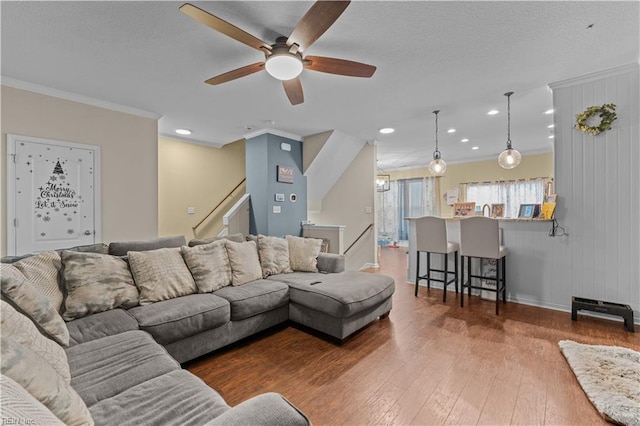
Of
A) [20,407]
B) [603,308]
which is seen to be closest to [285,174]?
[603,308]

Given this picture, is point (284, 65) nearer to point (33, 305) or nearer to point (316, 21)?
point (316, 21)

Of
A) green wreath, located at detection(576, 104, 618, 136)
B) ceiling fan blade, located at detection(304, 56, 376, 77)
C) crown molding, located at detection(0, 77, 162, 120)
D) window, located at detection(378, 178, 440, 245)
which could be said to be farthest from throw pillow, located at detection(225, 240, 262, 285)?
window, located at detection(378, 178, 440, 245)

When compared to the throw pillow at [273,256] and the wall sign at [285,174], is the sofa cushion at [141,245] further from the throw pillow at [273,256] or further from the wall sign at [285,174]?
the wall sign at [285,174]

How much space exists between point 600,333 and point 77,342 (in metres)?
4.15

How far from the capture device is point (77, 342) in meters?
1.66

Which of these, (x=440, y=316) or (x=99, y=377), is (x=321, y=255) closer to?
(x=440, y=316)

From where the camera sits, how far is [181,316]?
205 cm

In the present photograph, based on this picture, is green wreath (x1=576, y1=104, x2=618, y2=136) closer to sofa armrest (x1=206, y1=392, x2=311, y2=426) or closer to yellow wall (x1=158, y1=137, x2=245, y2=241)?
sofa armrest (x1=206, y1=392, x2=311, y2=426)

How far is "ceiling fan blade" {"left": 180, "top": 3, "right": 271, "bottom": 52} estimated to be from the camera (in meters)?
1.59

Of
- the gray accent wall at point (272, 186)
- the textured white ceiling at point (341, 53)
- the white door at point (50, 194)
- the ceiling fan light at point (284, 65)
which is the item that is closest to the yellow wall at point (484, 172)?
the textured white ceiling at point (341, 53)

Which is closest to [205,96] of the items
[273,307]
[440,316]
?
[273,307]

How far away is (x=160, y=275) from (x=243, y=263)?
2.50 ft

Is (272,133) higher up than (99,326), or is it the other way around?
(272,133)

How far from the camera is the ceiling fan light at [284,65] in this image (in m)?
2.08
